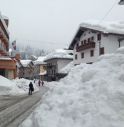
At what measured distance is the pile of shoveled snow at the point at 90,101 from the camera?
745 cm

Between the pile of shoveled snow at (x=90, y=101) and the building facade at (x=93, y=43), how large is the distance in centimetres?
3112

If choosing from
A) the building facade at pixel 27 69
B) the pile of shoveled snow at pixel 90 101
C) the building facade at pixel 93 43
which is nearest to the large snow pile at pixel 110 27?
the building facade at pixel 93 43

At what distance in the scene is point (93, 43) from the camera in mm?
47219

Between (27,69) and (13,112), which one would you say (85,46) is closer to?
(13,112)

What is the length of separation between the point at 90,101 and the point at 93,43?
39347 millimetres

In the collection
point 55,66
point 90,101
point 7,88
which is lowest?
point 7,88

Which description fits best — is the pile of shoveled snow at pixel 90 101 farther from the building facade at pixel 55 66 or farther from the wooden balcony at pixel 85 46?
the building facade at pixel 55 66

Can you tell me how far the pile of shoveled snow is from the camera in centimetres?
745

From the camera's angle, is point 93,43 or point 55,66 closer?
point 93,43

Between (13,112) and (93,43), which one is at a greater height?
(93,43)

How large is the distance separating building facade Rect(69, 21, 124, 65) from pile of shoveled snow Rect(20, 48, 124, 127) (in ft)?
102

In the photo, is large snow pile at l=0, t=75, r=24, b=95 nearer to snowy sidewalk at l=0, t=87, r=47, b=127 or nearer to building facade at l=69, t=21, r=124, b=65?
snowy sidewalk at l=0, t=87, r=47, b=127

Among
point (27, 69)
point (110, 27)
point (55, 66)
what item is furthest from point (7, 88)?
point (27, 69)

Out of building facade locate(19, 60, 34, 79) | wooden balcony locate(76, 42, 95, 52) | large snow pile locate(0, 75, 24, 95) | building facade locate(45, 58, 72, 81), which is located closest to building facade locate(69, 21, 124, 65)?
wooden balcony locate(76, 42, 95, 52)
